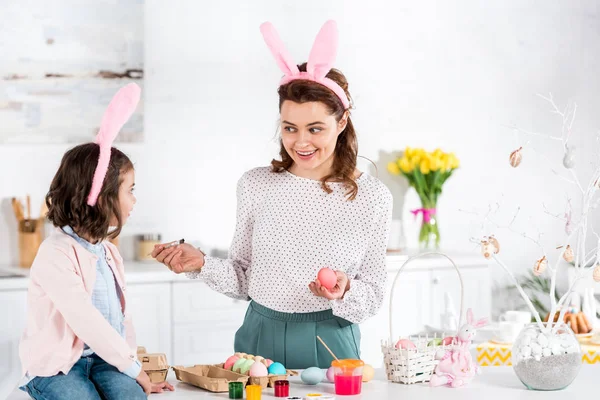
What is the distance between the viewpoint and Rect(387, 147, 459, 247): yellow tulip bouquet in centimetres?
468

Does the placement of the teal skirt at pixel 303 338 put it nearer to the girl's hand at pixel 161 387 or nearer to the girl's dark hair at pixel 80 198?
the girl's hand at pixel 161 387

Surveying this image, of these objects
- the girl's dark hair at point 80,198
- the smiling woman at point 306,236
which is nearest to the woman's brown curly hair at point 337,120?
the smiling woman at point 306,236

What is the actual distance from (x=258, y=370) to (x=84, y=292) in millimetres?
467

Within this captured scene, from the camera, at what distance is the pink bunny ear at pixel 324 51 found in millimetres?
2330

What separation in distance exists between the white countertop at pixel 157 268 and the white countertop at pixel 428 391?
159 cm

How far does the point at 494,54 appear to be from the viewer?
5.04 meters

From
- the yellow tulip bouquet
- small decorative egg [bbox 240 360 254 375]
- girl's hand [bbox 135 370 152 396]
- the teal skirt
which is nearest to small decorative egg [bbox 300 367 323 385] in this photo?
small decorative egg [bbox 240 360 254 375]

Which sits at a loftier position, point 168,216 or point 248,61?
point 248,61

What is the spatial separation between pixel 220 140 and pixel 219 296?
918 mm

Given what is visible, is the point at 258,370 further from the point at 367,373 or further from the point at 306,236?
the point at 306,236

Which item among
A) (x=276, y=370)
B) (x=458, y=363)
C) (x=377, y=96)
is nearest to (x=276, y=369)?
(x=276, y=370)

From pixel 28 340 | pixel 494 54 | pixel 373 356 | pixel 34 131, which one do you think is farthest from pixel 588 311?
pixel 34 131

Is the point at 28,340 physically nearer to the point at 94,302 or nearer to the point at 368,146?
the point at 94,302

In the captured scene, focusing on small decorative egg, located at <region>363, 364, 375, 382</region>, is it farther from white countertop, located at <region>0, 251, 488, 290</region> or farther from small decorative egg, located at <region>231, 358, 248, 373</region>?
white countertop, located at <region>0, 251, 488, 290</region>
